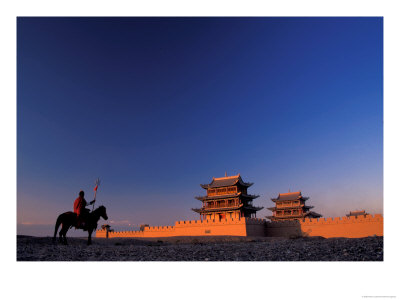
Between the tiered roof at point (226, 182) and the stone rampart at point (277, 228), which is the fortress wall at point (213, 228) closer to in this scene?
the stone rampart at point (277, 228)

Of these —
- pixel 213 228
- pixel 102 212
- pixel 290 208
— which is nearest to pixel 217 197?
pixel 213 228

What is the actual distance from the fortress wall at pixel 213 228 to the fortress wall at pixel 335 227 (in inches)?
78.8

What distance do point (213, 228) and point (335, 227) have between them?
31.8ft

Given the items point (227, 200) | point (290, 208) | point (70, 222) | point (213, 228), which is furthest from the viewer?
point (290, 208)

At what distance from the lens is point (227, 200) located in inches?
1166

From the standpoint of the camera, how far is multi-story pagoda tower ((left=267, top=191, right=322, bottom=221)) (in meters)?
34.5

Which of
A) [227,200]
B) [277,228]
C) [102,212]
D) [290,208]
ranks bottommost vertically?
[277,228]

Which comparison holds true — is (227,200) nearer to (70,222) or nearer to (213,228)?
(213,228)

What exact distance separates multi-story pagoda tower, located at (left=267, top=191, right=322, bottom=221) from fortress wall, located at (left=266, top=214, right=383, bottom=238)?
26.0ft
